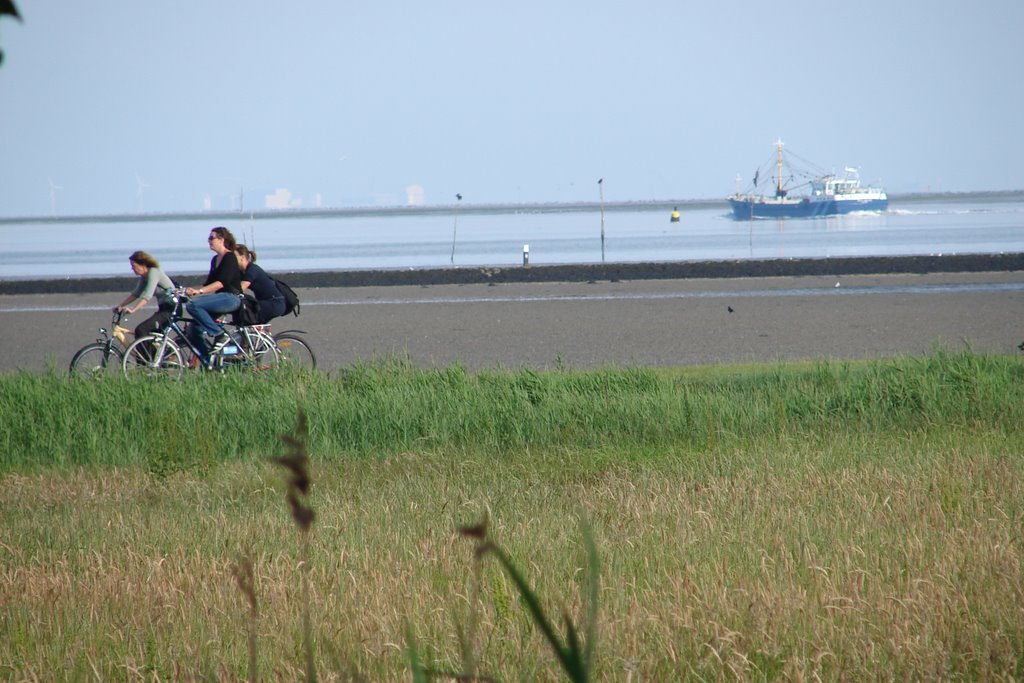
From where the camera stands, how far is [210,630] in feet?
13.1

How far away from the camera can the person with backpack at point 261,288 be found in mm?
12047

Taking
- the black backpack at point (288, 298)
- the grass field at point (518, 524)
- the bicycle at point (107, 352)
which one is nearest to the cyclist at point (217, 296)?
the black backpack at point (288, 298)

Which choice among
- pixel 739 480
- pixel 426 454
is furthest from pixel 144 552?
pixel 739 480

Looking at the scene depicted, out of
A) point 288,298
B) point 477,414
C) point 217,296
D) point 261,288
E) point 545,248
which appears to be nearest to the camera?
point 477,414

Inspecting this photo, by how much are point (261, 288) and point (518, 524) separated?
24.8 ft

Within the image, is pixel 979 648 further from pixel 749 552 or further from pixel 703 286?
pixel 703 286

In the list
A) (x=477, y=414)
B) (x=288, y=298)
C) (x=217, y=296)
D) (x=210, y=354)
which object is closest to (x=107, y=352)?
(x=210, y=354)

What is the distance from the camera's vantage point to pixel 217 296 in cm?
1157

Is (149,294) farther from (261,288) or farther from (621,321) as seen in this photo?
(621,321)

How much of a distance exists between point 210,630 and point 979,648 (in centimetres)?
254

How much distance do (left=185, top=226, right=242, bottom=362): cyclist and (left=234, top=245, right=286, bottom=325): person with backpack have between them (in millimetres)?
202

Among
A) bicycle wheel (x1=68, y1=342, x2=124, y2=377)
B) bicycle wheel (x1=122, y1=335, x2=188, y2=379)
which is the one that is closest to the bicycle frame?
bicycle wheel (x1=122, y1=335, x2=188, y2=379)

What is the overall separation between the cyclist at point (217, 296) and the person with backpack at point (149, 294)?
0.29 metres

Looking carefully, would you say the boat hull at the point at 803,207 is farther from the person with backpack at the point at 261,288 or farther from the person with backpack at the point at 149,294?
the person with backpack at the point at 149,294
